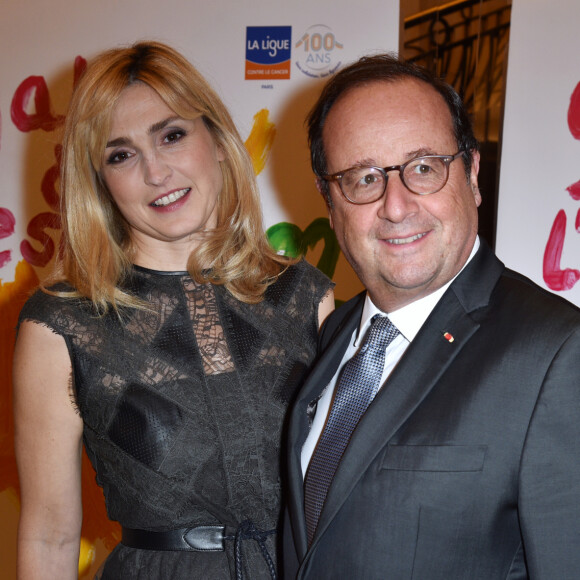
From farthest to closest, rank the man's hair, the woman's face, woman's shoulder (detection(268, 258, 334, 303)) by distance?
woman's shoulder (detection(268, 258, 334, 303))
the woman's face
the man's hair

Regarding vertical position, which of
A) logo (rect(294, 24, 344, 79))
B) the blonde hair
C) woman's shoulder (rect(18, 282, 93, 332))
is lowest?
woman's shoulder (rect(18, 282, 93, 332))

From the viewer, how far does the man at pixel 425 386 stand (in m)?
1.11

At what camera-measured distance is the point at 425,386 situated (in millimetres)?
1256

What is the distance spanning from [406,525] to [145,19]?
7.20 ft

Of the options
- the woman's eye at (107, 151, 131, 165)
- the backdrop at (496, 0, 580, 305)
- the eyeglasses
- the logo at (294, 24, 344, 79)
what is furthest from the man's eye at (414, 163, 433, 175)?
the logo at (294, 24, 344, 79)

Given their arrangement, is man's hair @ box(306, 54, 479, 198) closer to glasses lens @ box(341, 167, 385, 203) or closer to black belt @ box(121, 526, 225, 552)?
glasses lens @ box(341, 167, 385, 203)

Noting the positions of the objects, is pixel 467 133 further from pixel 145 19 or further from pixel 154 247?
pixel 145 19

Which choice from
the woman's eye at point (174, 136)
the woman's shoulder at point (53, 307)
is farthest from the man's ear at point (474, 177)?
the woman's shoulder at point (53, 307)

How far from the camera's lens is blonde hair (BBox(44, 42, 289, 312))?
175 centimetres

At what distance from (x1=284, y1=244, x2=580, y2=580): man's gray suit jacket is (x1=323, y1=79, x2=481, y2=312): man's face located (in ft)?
0.29

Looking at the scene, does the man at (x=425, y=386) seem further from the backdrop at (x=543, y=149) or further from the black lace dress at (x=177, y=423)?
the backdrop at (x=543, y=149)

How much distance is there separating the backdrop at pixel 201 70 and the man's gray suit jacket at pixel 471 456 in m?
1.34

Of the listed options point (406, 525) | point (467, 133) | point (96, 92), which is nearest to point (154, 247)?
point (96, 92)

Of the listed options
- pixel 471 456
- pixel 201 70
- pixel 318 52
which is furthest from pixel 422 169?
pixel 201 70
